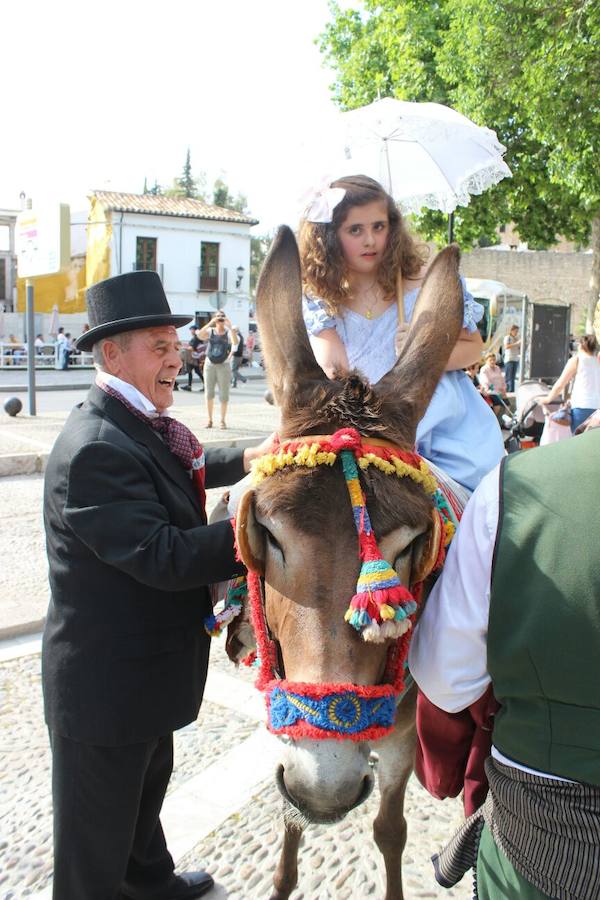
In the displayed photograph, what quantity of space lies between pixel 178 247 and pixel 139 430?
45.6 meters

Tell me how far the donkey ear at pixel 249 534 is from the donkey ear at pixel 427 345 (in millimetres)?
523

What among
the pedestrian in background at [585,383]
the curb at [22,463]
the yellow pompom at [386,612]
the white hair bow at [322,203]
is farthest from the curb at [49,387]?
the yellow pompom at [386,612]

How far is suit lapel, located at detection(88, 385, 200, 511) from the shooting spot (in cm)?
246

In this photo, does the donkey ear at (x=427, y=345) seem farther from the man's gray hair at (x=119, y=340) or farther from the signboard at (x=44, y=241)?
the signboard at (x=44, y=241)

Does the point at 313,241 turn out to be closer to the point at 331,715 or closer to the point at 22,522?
the point at 331,715

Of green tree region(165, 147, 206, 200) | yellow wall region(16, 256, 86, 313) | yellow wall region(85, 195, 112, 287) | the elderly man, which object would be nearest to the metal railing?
yellow wall region(16, 256, 86, 313)

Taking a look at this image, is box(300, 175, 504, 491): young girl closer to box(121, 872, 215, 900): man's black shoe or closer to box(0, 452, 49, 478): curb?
box(121, 872, 215, 900): man's black shoe

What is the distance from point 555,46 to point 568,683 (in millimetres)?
12579

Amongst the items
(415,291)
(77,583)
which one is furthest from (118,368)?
(415,291)

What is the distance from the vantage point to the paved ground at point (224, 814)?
2.96 m

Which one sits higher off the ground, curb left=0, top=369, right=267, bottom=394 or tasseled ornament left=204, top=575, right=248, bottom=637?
tasseled ornament left=204, top=575, right=248, bottom=637

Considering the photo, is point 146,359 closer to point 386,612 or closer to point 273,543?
point 273,543

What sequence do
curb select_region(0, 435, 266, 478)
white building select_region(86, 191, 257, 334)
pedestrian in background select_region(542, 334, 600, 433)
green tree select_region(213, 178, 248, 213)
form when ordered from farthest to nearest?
green tree select_region(213, 178, 248, 213)
white building select_region(86, 191, 257, 334)
curb select_region(0, 435, 266, 478)
pedestrian in background select_region(542, 334, 600, 433)

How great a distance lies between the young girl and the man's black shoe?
6.33 ft
